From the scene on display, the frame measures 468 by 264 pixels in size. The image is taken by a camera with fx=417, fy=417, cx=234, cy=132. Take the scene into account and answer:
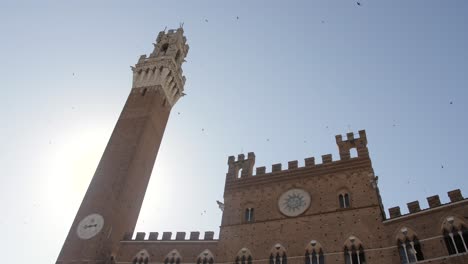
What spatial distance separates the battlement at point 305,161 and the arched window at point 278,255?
17.2ft

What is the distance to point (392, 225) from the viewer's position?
20.2 meters

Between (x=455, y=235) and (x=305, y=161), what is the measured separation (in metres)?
9.65

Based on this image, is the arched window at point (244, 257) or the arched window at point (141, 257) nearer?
the arched window at point (244, 257)

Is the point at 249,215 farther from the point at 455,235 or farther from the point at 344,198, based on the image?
the point at 455,235

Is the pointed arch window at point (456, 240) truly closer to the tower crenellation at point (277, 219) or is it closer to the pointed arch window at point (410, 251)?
the tower crenellation at point (277, 219)

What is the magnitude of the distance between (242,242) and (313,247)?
409 centimetres

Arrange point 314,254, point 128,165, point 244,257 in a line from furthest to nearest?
point 128,165 < point 244,257 < point 314,254

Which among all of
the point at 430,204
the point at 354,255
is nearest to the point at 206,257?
the point at 354,255

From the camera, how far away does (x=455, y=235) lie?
58.6 ft

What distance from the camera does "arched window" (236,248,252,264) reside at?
2235cm

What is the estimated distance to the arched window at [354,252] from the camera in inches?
785

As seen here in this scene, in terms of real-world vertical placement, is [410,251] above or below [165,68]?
below

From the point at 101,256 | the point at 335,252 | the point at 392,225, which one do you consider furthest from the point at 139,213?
the point at 392,225

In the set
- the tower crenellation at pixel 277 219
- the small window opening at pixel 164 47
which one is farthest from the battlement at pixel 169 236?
the small window opening at pixel 164 47
